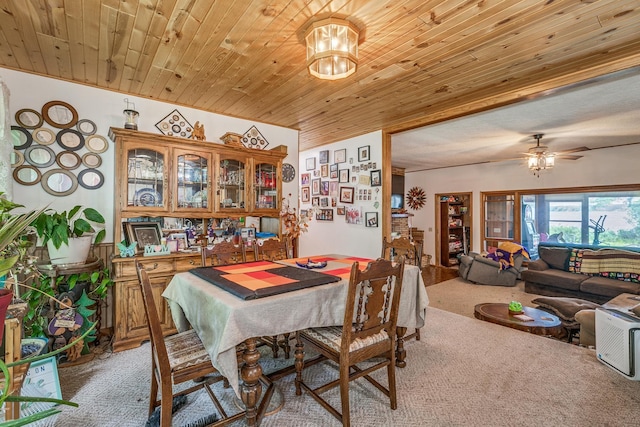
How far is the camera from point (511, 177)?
6562mm

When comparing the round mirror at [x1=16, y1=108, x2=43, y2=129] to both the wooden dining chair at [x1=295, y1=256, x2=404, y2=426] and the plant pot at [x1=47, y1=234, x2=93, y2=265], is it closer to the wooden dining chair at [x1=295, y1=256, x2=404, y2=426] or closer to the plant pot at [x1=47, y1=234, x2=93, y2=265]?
the plant pot at [x1=47, y1=234, x2=93, y2=265]

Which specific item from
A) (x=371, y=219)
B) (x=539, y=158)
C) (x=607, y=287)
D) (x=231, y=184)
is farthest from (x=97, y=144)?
(x=607, y=287)

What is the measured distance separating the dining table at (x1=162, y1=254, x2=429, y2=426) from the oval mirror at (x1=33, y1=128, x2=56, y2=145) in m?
1.90

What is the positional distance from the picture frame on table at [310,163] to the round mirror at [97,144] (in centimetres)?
305

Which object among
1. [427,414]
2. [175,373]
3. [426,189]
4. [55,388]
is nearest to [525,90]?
[427,414]

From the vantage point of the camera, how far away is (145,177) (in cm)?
294

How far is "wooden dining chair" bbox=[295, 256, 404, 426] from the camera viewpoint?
5.53 feet

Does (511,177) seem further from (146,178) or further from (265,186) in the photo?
(146,178)

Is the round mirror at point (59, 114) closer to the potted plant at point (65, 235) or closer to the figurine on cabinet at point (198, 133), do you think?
the potted plant at point (65, 235)

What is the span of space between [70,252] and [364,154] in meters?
3.47

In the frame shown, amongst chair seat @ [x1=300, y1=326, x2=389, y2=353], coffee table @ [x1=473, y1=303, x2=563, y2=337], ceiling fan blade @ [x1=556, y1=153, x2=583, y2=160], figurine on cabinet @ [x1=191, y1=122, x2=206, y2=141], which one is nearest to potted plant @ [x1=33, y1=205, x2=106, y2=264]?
figurine on cabinet @ [x1=191, y1=122, x2=206, y2=141]

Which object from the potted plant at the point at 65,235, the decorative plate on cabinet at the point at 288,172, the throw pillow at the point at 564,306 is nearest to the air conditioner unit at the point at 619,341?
the throw pillow at the point at 564,306

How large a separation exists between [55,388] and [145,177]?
177cm

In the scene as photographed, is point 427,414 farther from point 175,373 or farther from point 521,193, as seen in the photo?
point 521,193
